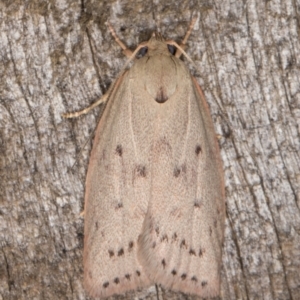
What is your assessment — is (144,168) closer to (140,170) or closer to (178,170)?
(140,170)

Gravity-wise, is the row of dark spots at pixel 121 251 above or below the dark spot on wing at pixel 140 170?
below

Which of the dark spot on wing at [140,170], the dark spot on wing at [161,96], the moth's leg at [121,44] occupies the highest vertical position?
the moth's leg at [121,44]

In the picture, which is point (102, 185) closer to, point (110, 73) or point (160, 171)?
point (160, 171)

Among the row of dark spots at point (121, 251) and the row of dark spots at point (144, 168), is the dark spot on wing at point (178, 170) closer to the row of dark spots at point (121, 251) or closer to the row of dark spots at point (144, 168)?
the row of dark spots at point (144, 168)

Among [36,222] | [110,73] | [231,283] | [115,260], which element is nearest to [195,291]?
[231,283]

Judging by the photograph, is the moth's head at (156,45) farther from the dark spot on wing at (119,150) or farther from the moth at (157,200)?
the dark spot on wing at (119,150)

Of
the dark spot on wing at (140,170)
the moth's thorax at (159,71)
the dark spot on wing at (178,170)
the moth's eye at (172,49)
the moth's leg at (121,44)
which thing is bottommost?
the dark spot on wing at (178,170)

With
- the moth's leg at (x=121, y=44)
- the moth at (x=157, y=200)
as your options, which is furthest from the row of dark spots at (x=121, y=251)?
the moth's leg at (x=121, y=44)

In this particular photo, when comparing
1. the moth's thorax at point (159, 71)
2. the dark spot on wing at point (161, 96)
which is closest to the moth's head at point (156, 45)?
the moth's thorax at point (159, 71)

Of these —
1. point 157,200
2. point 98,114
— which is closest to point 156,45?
point 98,114
